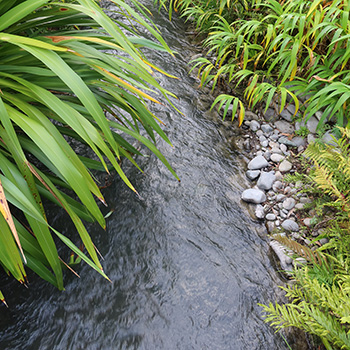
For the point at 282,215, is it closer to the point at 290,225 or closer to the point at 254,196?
the point at 290,225

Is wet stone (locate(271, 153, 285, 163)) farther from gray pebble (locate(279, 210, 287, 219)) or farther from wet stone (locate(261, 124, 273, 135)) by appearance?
gray pebble (locate(279, 210, 287, 219))

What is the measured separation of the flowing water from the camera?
1.31 metres

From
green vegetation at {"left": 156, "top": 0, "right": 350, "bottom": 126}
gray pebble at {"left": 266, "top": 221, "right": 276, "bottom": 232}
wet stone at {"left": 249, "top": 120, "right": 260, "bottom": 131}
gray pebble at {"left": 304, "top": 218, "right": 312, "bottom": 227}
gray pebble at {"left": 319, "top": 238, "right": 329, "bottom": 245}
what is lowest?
gray pebble at {"left": 319, "top": 238, "right": 329, "bottom": 245}

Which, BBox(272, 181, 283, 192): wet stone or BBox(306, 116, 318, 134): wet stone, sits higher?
BBox(306, 116, 318, 134): wet stone

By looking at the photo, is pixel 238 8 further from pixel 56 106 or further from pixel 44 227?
pixel 44 227

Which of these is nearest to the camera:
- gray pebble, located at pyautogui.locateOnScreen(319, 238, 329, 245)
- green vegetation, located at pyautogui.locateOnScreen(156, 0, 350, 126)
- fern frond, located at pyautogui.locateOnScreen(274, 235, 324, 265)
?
fern frond, located at pyautogui.locateOnScreen(274, 235, 324, 265)

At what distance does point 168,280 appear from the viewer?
1516 mm

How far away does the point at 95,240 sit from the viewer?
1.56 meters

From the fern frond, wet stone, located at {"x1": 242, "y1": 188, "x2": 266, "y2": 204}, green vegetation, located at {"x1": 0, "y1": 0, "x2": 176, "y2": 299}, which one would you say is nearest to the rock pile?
wet stone, located at {"x1": 242, "y1": 188, "x2": 266, "y2": 204}

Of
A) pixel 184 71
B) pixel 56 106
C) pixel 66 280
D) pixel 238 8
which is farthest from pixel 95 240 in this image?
pixel 238 8

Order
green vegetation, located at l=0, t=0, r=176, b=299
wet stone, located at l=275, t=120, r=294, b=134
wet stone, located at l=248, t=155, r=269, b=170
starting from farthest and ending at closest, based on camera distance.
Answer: wet stone, located at l=275, t=120, r=294, b=134 → wet stone, located at l=248, t=155, r=269, b=170 → green vegetation, located at l=0, t=0, r=176, b=299

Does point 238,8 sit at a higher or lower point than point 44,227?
higher

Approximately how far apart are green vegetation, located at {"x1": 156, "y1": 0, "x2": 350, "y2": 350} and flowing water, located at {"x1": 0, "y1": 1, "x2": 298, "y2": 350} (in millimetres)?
208

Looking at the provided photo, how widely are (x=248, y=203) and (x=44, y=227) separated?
4.18 feet
